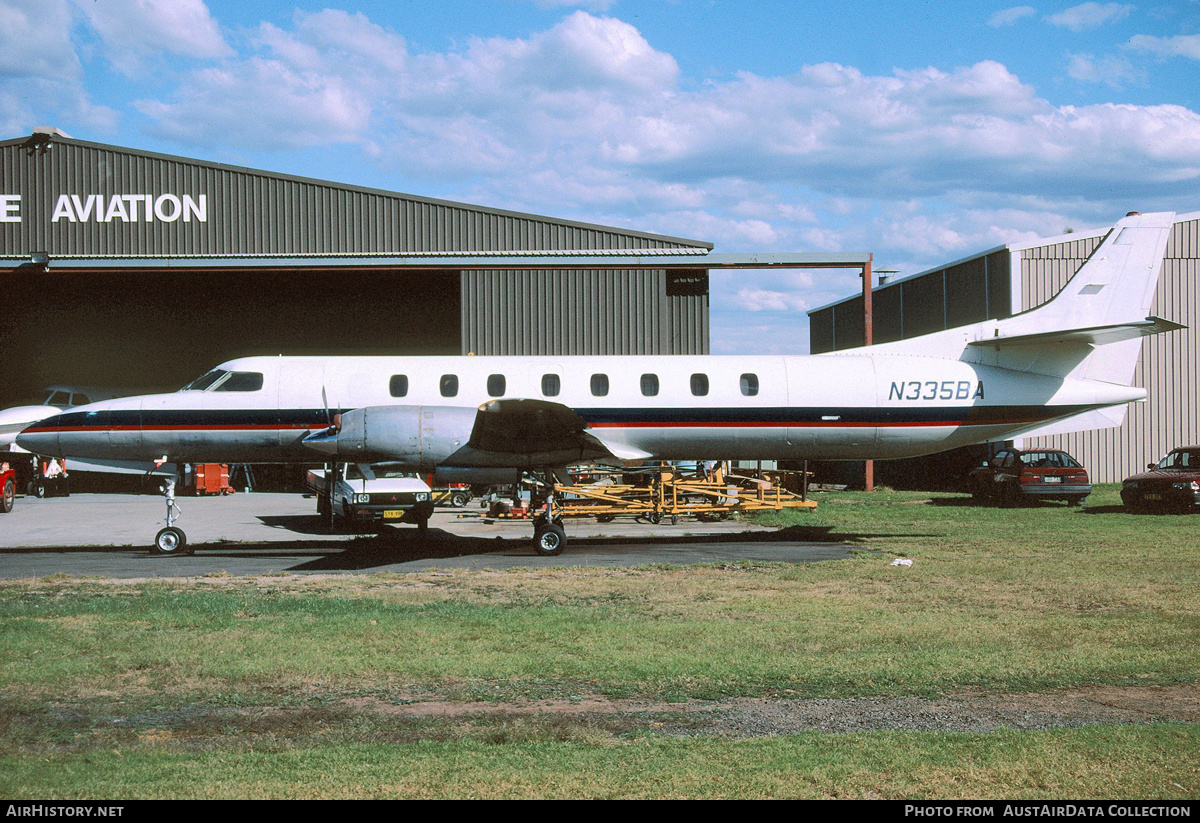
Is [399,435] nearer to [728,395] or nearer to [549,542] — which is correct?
[549,542]

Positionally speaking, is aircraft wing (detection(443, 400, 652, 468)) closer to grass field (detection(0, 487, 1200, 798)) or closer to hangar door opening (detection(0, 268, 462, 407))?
grass field (detection(0, 487, 1200, 798))

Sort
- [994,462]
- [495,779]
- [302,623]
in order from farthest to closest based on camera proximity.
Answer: [994,462]
[302,623]
[495,779]

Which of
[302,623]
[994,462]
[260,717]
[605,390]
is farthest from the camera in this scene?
[994,462]

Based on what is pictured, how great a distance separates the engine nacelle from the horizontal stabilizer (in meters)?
10.3

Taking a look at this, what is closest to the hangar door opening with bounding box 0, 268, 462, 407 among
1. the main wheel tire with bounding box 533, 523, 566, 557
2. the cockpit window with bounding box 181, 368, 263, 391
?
the cockpit window with bounding box 181, 368, 263, 391

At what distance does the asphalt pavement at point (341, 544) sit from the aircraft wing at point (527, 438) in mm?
1712

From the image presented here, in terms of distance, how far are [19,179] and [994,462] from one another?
1276 inches

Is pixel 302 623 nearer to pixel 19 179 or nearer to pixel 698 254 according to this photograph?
pixel 698 254

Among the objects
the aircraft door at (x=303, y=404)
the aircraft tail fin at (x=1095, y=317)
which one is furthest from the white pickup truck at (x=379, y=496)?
the aircraft tail fin at (x=1095, y=317)

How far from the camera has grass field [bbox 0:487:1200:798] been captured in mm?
5535

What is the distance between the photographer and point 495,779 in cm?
548

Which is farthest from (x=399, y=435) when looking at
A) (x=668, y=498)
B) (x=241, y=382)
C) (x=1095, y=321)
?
(x=1095, y=321)

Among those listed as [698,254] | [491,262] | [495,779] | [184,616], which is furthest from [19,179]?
[495,779]
